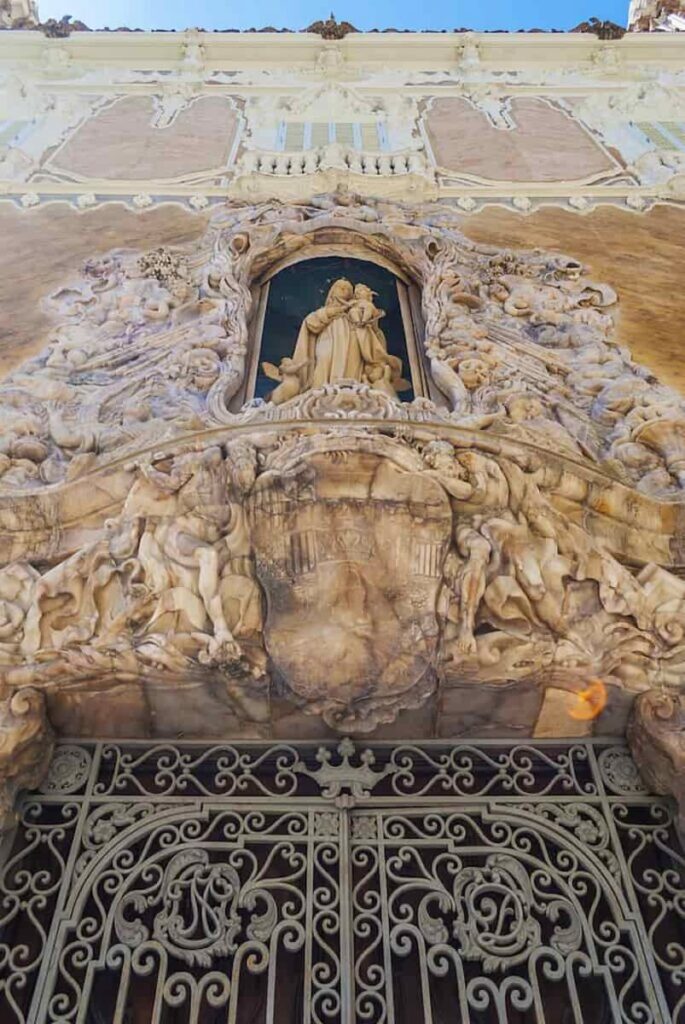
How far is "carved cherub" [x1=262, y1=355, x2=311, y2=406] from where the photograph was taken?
6070 millimetres

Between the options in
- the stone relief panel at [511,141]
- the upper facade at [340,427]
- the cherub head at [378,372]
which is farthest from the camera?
the stone relief panel at [511,141]

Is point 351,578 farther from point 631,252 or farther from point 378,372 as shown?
point 631,252

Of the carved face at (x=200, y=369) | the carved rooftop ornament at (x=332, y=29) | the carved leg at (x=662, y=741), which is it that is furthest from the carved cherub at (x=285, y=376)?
the carved rooftop ornament at (x=332, y=29)

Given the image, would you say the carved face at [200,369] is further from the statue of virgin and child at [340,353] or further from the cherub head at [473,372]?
the cherub head at [473,372]

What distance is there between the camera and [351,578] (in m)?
4.36

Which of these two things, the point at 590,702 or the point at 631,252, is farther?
the point at 631,252

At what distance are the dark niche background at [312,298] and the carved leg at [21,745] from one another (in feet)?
10.6

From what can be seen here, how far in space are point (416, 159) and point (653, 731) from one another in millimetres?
7873

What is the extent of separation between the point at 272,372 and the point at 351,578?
2.56 metres

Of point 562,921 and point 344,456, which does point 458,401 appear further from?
point 562,921

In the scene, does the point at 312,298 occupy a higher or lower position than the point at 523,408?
lower

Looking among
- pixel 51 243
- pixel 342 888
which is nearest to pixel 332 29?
pixel 51 243

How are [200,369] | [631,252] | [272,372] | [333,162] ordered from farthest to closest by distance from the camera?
[333,162] < [631,252] < [272,372] < [200,369]

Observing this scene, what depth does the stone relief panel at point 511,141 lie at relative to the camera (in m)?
10.2
